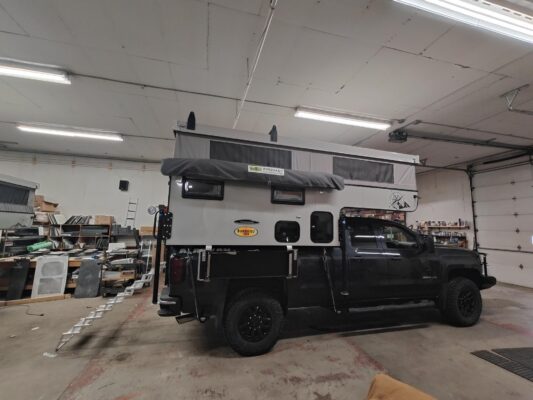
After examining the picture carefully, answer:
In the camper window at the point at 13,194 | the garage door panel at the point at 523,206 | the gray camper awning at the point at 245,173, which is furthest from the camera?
the garage door panel at the point at 523,206

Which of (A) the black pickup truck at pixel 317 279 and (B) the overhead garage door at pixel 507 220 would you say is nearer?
(A) the black pickup truck at pixel 317 279

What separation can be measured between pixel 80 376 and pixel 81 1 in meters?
3.83

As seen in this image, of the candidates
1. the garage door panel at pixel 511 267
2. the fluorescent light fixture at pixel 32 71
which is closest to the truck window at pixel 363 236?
the fluorescent light fixture at pixel 32 71

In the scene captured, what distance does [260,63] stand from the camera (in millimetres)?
3641

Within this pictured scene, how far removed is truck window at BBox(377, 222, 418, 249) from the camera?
364cm

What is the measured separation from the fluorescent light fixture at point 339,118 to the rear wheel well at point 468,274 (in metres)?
3.15

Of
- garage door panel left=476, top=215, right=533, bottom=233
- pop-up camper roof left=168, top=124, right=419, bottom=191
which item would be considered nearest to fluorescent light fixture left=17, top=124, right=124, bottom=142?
pop-up camper roof left=168, top=124, right=419, bottom=191

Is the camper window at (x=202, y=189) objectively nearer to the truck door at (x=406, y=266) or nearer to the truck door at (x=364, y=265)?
the truck door at (x=364, y=265)

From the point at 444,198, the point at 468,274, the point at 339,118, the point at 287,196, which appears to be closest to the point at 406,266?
the point at 468,274

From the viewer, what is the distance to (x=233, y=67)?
12.3 ft

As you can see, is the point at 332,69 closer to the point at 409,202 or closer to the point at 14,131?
the point at 409,202

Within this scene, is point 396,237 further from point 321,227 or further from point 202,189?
point 202,189

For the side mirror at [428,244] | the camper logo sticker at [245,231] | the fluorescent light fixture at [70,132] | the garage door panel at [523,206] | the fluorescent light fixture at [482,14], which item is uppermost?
the fluorescent light fixture at [70,132]

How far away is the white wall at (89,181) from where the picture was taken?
8008 mm
